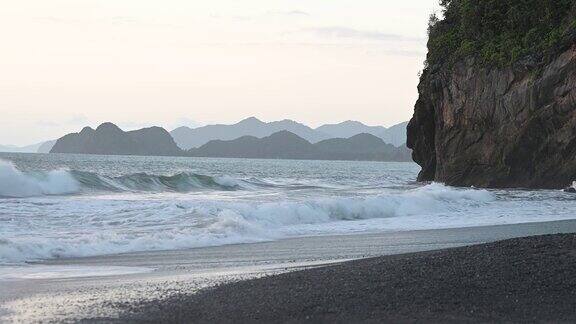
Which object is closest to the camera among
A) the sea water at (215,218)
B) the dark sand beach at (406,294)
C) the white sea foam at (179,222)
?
the dark sand beach at (406,294)

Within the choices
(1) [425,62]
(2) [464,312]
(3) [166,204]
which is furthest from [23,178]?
(2) [464,312]

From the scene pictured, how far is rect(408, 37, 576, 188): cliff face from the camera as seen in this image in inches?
1527

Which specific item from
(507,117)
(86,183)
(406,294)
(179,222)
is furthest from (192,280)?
(507,117)

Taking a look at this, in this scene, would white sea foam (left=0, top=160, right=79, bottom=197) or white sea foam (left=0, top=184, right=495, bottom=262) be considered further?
white sea foam (left=0, top=160, right=79, bottom=197)

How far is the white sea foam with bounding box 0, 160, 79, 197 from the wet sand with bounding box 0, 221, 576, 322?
2222cm

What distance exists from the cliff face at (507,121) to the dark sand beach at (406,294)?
30212 millimetres

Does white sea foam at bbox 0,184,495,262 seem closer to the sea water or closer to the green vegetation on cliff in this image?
the sea water

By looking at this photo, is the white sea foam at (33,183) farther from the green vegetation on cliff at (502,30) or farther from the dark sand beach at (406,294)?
the dark sand beach at (406,294)

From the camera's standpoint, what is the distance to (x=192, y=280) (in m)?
10.2

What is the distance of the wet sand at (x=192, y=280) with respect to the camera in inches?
310

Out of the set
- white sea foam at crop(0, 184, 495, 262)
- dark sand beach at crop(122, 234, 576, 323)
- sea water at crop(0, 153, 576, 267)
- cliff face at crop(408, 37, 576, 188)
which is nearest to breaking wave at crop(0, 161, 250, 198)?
sea water at crop(0, 153, 576, 267)

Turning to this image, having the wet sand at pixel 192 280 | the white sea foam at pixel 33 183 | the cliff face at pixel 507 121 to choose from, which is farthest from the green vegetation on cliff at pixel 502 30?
the wet sand at pixel 192 280

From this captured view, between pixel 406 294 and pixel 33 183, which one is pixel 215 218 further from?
pixel 33 183

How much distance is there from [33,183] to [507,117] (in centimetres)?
2473
